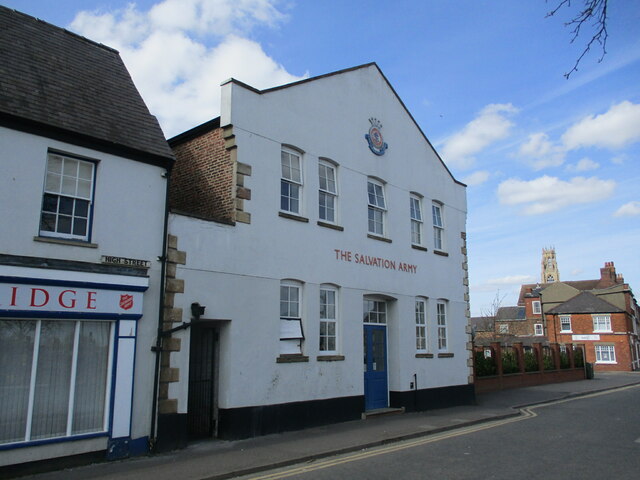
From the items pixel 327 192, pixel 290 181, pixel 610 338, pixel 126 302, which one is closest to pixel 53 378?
pixel 126 302

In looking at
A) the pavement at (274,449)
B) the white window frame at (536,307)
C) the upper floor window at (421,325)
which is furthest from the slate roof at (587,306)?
the pavement at (274,449)

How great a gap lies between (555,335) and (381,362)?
43.2 meters

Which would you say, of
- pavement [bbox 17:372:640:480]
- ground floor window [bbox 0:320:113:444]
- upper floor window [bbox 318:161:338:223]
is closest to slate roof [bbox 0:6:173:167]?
ground floor window [bbox 0:320:113:444]

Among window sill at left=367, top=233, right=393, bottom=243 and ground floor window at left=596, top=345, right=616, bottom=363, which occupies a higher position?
window sill at left=367, top=233, right=393, bottom=243

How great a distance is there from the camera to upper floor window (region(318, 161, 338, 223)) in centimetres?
1430

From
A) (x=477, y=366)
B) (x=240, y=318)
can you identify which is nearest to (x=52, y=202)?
(x=240, y=318)

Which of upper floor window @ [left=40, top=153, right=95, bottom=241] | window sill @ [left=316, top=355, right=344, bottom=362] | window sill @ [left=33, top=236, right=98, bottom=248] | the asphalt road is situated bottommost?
the asphalt road

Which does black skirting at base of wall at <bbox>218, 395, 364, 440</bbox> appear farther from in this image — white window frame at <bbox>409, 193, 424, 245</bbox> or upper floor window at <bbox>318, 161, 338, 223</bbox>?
white window frame at <bbox>409, 193, 424, 245</bbox>

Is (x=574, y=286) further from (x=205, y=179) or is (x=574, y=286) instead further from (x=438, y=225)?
(x=205, y=179)

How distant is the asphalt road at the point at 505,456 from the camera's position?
827cm

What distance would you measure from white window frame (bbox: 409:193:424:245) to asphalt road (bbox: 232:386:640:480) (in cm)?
632

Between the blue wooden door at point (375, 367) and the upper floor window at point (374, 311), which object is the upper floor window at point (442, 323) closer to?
the upper floor window at point (374, 311)

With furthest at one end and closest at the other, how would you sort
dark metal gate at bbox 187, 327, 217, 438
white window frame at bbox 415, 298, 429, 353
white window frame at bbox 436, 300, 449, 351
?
white window frame at bbox 436, 300, 449, 351 → white window frame at bbox 415, 298, 429, 353 → dark metal gate at bbox 187, 327, 217, 438

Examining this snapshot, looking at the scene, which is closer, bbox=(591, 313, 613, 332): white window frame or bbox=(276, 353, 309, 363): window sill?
bbox=(276, 353, 309, 363): window sill
